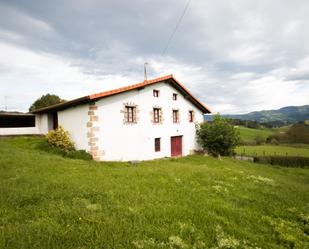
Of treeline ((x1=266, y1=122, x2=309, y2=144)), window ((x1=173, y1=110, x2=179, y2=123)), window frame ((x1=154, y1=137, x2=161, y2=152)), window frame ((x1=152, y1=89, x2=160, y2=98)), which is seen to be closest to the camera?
window frame ((x1=152, y1=89, x2=160, y2=98))

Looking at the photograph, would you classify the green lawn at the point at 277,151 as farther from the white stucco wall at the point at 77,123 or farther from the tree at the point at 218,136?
the white stucco wall at the point at 77,123

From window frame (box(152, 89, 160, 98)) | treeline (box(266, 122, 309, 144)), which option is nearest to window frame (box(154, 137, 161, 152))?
window frame (box(152, 89, 160, 98))

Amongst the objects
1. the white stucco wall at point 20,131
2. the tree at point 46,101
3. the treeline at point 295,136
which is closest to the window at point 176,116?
the white stucco wall at point 20,131

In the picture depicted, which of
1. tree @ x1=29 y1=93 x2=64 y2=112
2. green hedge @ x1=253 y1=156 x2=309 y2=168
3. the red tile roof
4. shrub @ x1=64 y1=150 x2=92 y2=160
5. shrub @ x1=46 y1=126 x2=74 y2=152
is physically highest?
tree @ x1=29 y1=93 x2=64 y2=112

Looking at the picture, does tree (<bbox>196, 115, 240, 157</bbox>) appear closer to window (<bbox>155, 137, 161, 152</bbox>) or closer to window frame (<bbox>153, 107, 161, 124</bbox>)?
window (<bbox>155, 137, 161, 152</bbox>)

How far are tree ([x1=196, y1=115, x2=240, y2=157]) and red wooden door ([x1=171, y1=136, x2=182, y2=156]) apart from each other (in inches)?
122

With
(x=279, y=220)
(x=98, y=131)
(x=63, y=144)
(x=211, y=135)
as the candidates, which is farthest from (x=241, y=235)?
(x=211, y=135)

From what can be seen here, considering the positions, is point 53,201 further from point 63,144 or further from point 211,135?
point 211,135

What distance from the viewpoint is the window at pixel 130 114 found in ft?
61.5

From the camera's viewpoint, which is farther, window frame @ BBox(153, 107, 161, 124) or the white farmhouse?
window frame @ BBox(153, 107, 161, 124)

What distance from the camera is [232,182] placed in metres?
10.7

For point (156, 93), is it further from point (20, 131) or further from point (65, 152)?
point (20, 131)

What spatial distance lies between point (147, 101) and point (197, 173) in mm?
10059

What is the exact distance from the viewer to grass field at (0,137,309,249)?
480cm
